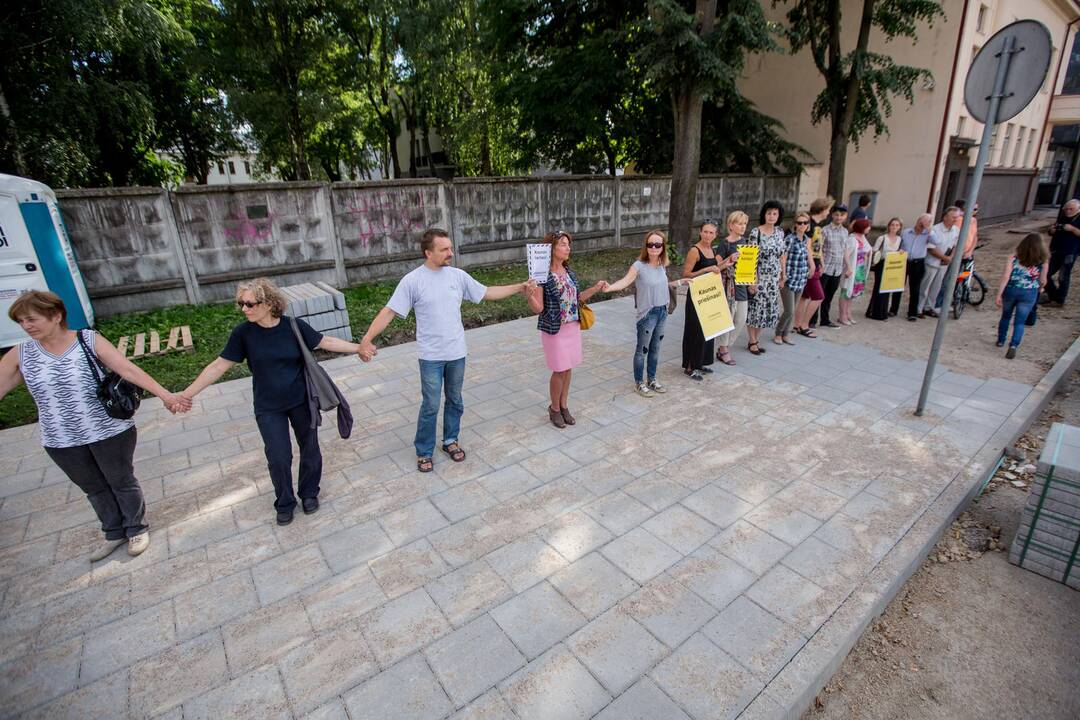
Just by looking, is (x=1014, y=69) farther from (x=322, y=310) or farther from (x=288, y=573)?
(x=322, y=310)

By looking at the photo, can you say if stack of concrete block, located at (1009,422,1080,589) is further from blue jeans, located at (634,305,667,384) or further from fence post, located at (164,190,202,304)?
fence post, located at (164,190,202,304)

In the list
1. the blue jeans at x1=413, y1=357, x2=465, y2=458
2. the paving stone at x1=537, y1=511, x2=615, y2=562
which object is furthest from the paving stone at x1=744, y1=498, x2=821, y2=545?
the blue jeans at x1=413, y1=357, x2=465, y2=458

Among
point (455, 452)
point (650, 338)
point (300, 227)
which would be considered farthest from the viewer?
point (300, 227)

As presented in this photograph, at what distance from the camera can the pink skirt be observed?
16.4 ft

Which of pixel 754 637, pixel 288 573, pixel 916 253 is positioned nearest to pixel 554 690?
pixel 754 637

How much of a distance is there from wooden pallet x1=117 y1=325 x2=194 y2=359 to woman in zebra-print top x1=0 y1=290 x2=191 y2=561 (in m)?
4.44

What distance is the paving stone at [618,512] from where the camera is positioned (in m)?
3.81

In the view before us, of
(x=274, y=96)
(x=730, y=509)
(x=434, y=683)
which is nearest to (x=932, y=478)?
(x=730, y=509)

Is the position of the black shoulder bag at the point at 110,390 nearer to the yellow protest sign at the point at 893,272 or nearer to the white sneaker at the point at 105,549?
the white sneaker at the point at 105,549

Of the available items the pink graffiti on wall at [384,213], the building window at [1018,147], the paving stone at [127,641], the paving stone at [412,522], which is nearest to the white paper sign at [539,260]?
the paving stone at [412,522]

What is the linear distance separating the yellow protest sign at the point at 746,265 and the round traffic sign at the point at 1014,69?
2.32 m

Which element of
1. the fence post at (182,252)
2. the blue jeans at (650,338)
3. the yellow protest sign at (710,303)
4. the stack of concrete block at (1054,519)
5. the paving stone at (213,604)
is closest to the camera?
the paving stone at (213,604)

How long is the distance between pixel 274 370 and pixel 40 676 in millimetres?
1985

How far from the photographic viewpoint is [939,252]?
8344 mm
